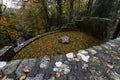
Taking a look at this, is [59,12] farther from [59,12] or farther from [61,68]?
[61,68]

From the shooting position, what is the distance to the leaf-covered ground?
250 inches

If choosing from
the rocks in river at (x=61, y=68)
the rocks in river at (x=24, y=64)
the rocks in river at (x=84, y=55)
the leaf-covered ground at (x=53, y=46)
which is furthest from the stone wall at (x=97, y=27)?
the rocks in river at (x=24, y=64)

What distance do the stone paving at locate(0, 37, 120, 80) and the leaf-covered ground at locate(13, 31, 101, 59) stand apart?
12.5ft

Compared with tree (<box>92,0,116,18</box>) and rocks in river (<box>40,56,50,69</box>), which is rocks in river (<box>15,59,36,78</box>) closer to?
rocks in river (<box>40,56,50,69</box>)

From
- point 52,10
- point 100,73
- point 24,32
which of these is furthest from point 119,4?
point 24,32

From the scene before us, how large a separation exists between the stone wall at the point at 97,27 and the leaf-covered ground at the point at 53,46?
0.37m

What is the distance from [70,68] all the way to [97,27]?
16.6 feet

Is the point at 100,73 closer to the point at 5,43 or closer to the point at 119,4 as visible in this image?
the point at 119,4

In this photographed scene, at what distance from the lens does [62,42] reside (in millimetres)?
7035

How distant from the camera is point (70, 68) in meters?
2.22

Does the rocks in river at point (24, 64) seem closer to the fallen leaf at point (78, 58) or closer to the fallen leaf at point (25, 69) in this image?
the fallen leaf at point (25, 69)

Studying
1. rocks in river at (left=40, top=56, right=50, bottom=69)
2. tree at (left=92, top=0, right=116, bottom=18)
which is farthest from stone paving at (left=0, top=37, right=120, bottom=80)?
tree at (left=92, top=0, right=116, bottom=18)

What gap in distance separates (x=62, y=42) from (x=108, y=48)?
417 centimetres

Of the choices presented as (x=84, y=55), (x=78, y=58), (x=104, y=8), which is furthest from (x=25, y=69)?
(x=104, y=8)
